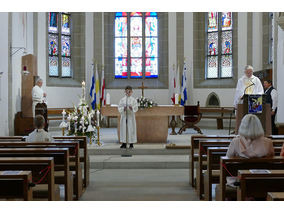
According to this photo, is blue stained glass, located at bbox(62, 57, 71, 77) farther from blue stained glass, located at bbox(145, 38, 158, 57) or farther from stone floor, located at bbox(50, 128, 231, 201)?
stone floor, located at bbox(50, 128, 231, 201)

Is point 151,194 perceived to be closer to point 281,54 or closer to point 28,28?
point 281,54

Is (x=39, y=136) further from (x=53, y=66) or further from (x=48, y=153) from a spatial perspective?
(x=53, y=66)

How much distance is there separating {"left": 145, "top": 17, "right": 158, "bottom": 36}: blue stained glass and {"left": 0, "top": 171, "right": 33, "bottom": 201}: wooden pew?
49.0ft

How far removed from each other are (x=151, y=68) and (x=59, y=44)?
389 cm

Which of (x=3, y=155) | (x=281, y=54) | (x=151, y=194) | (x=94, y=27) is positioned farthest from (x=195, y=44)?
(x=3, y=155)

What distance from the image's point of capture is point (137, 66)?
59.4 ft

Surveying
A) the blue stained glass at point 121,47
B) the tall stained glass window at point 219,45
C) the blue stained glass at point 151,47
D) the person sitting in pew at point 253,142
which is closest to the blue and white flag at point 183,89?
the tall stained glass window at point 219,45

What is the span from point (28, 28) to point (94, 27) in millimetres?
3068

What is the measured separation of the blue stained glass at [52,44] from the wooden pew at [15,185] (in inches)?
539

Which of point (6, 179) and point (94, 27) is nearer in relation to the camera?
point (6, 179)

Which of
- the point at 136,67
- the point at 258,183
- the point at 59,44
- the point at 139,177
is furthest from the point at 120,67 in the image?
the point at 258,183

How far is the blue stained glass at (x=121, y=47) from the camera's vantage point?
708 inches

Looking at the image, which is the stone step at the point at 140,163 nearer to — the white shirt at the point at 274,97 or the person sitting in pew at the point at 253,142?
the white shirt at the point at 274,97

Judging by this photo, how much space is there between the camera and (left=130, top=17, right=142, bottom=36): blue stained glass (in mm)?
18047
